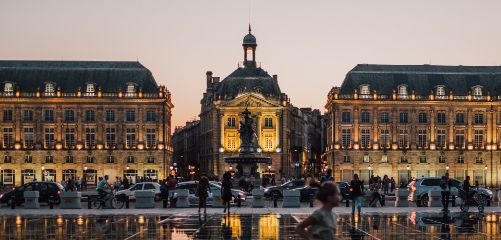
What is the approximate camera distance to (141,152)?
126 metres

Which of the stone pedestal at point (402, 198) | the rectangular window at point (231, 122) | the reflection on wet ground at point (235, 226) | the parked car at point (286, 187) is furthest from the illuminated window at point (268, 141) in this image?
the reflection on wet ground at point (235, 226)

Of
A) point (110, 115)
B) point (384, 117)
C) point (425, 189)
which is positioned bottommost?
point (425, 189)

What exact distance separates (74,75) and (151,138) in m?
12.7

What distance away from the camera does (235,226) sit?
33094 mm

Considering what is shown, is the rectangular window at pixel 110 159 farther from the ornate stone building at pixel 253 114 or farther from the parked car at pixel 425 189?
the parked car at pixel 425 189

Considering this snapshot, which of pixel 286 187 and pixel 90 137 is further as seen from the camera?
pixel 90 137

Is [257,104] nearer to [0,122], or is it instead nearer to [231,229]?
[0,122]

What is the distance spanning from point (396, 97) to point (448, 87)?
7219mm

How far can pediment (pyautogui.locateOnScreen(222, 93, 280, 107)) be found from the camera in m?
137

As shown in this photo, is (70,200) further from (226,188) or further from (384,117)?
(384,117)

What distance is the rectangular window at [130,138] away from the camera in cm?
12600

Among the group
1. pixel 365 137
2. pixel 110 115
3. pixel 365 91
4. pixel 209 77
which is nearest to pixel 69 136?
pixel 110 115

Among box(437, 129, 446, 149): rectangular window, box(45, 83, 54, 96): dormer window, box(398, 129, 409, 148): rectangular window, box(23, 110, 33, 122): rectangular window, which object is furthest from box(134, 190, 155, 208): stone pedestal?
box(437, 129, 446, 149): rectangular window

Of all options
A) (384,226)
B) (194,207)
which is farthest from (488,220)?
(194,207)
